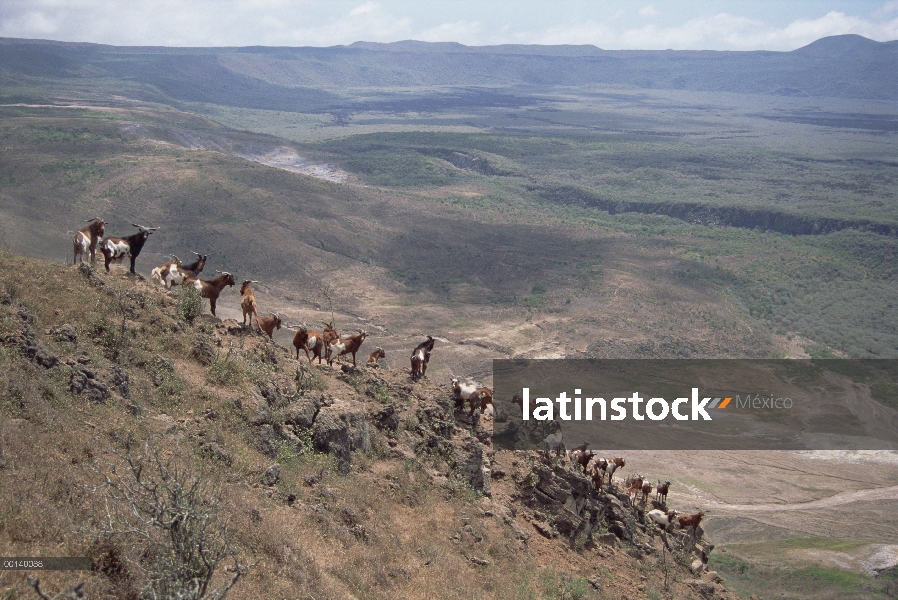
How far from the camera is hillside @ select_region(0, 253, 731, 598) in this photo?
22.2ft

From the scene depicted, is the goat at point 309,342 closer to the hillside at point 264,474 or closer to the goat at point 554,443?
the hillside at point 264,474

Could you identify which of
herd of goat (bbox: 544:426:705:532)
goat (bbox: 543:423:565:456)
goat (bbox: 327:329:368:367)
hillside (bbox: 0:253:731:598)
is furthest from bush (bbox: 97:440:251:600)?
herd of goat (bbox: 544:426:705:532)

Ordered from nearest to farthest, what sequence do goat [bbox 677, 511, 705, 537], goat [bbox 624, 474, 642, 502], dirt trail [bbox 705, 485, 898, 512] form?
1. goat [bbox 677, 511, 705, 537]
2. goat [bbox 624, 474, 642, 502]
3. dirt trail [bbox 705, 485, 898, 512]

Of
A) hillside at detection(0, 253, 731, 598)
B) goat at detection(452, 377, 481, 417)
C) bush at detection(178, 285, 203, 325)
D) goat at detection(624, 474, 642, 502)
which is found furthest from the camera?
goat at detection(624, 474, 642, 502)

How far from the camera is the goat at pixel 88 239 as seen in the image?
13.4m

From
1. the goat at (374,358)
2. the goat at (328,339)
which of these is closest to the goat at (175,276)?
the goat at (328,339)

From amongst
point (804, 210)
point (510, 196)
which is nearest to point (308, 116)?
point (510, 196)

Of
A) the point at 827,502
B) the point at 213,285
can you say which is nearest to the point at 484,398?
the point at 213,285

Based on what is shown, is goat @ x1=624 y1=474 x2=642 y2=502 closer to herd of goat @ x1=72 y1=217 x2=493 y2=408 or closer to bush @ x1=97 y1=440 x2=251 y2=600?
herd of goat @ x1=72 y1=217 x2=493 y2=408

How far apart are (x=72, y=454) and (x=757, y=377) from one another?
44518mm

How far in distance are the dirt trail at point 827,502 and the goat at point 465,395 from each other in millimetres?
17446

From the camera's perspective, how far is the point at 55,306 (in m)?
10.5

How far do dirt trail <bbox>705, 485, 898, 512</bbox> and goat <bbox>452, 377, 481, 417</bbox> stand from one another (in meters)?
17.4

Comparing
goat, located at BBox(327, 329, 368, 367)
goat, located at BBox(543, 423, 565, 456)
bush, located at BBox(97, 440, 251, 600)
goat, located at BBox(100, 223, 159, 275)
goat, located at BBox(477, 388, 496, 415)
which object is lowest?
goat, located at BBox(543, 423, 565, 456)
